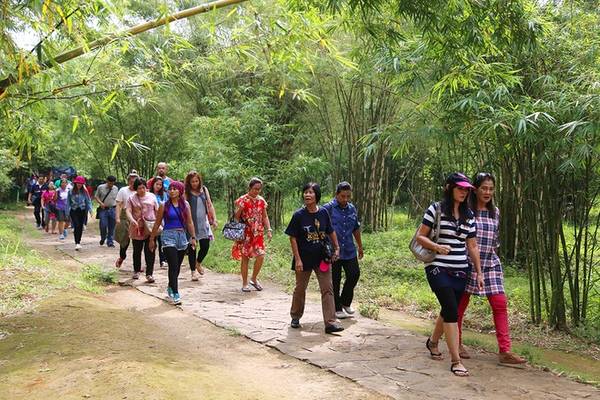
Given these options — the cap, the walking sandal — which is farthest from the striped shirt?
the walking sandal

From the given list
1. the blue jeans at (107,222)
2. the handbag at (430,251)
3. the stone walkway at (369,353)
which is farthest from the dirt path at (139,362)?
the blue jeans at (107,222)

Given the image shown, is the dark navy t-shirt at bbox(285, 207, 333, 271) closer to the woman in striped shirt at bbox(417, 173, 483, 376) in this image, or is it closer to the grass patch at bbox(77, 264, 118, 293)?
the woman in striped shirt at bbox(417, 173, 483, 376)

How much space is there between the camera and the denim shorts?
225 inches

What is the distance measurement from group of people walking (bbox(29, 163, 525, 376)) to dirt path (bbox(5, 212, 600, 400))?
0.16 metres

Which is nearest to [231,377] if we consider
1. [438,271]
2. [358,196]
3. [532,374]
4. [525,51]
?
[438,271]

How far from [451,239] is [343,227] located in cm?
158

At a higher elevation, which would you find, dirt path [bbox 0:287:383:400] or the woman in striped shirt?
the woman in striped shirt

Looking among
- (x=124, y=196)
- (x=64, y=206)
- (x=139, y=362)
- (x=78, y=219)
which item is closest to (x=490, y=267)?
(x=139, y=362)

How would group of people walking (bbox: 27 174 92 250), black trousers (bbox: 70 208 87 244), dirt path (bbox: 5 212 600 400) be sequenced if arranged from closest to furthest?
dirt path (bbox: 5 212 600 400) < black trousers (bbox: 70 208 87 244) < group of people walking (bbox: 27 174 92 250)

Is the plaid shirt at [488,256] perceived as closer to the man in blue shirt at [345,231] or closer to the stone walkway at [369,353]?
the stone walkway at [369,353]

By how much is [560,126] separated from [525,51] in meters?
1.19

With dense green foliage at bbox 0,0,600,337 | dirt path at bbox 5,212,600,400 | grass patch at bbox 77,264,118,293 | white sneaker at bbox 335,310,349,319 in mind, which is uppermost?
dense green foliage at bbox 0,0,600,337

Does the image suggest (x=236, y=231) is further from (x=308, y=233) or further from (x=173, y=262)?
(x=308, y=233)

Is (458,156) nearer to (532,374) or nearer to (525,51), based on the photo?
(525,51)
